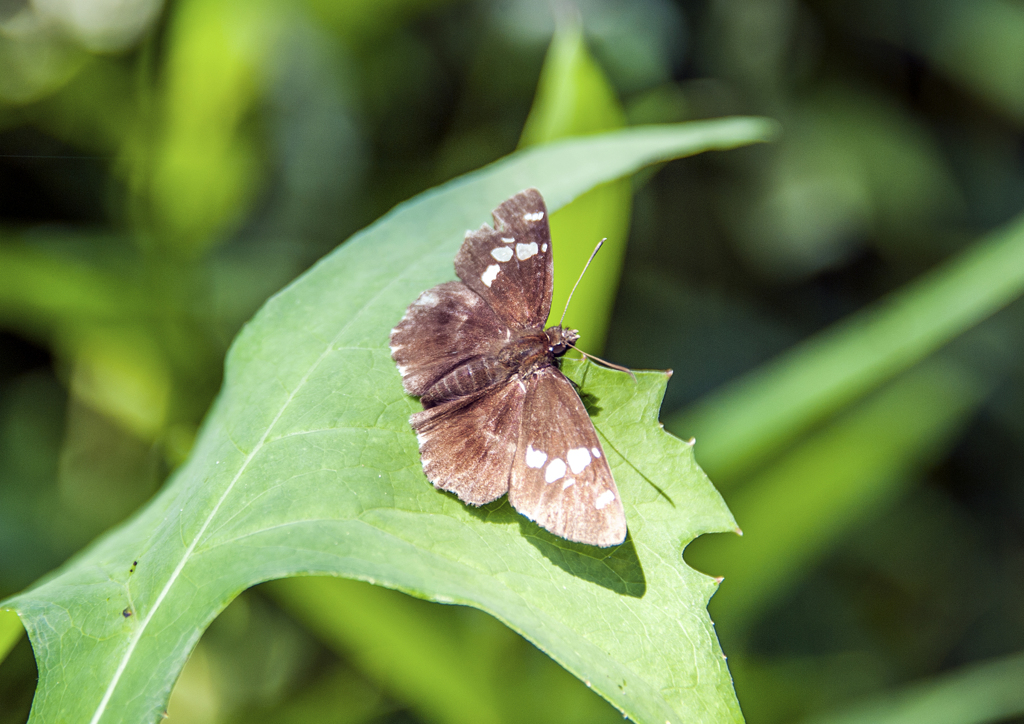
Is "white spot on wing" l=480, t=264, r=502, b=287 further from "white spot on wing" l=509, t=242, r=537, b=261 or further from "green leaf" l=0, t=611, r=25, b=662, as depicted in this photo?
"green leaf" l=0, t=611, r=25, b=662

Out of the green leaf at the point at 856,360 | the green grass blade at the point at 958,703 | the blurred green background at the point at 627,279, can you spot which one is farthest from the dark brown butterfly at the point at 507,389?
the green grass blade at the point at 958,703

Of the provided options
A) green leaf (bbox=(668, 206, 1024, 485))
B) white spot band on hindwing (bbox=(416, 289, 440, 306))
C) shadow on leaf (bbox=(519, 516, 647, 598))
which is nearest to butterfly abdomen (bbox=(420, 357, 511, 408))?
white spot band on hindwing (bbox=(416, 289, 440, 306))

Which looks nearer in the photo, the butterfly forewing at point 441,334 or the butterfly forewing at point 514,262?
the butterfly forewing at point 441,334

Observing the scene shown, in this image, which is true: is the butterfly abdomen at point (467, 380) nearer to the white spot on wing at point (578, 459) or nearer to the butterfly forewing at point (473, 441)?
the butterfly forewing at point (473, 441)

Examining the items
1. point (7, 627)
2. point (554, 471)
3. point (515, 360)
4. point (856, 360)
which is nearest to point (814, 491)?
point (856, 360)

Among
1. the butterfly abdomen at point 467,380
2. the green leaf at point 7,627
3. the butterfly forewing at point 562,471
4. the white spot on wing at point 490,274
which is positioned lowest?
the green leaf at point 7,627

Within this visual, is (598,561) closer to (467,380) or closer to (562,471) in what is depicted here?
(562,471)
